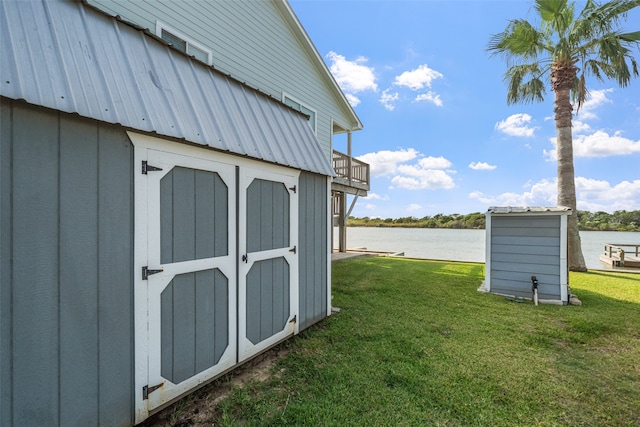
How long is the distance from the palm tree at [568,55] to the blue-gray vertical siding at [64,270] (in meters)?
10.4

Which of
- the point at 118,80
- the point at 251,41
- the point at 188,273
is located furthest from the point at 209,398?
the point at 251,41

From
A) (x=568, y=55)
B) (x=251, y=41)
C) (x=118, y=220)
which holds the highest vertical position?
(x=568, y=55)

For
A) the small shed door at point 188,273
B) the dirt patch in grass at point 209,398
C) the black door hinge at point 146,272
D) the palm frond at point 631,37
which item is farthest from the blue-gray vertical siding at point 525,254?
the palm frond at point 631,37

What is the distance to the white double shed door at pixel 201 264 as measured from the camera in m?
2.08

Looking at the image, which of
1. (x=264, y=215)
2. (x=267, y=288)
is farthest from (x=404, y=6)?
(x=267, y=288)

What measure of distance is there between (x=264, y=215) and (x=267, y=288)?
80cm

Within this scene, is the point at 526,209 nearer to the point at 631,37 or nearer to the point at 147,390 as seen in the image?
the point at 147,390

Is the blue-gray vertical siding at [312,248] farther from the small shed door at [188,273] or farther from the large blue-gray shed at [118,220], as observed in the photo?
the small shed door at [188,273]

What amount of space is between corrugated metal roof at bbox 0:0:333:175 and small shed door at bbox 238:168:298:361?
1.20 feet

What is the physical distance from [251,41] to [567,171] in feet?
30.5

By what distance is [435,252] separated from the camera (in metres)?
12.6

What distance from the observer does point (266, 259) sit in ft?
10.3

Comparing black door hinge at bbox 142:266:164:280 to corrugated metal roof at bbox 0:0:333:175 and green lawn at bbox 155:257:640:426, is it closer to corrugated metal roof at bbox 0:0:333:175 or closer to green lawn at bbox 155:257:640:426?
corrugated metal roof at bbox 0:0:333:175

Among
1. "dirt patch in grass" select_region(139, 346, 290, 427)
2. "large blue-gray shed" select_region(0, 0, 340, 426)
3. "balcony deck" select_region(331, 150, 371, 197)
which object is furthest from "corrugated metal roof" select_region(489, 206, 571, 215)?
"balcony deck" select_region(331, 150, 371, 197)
